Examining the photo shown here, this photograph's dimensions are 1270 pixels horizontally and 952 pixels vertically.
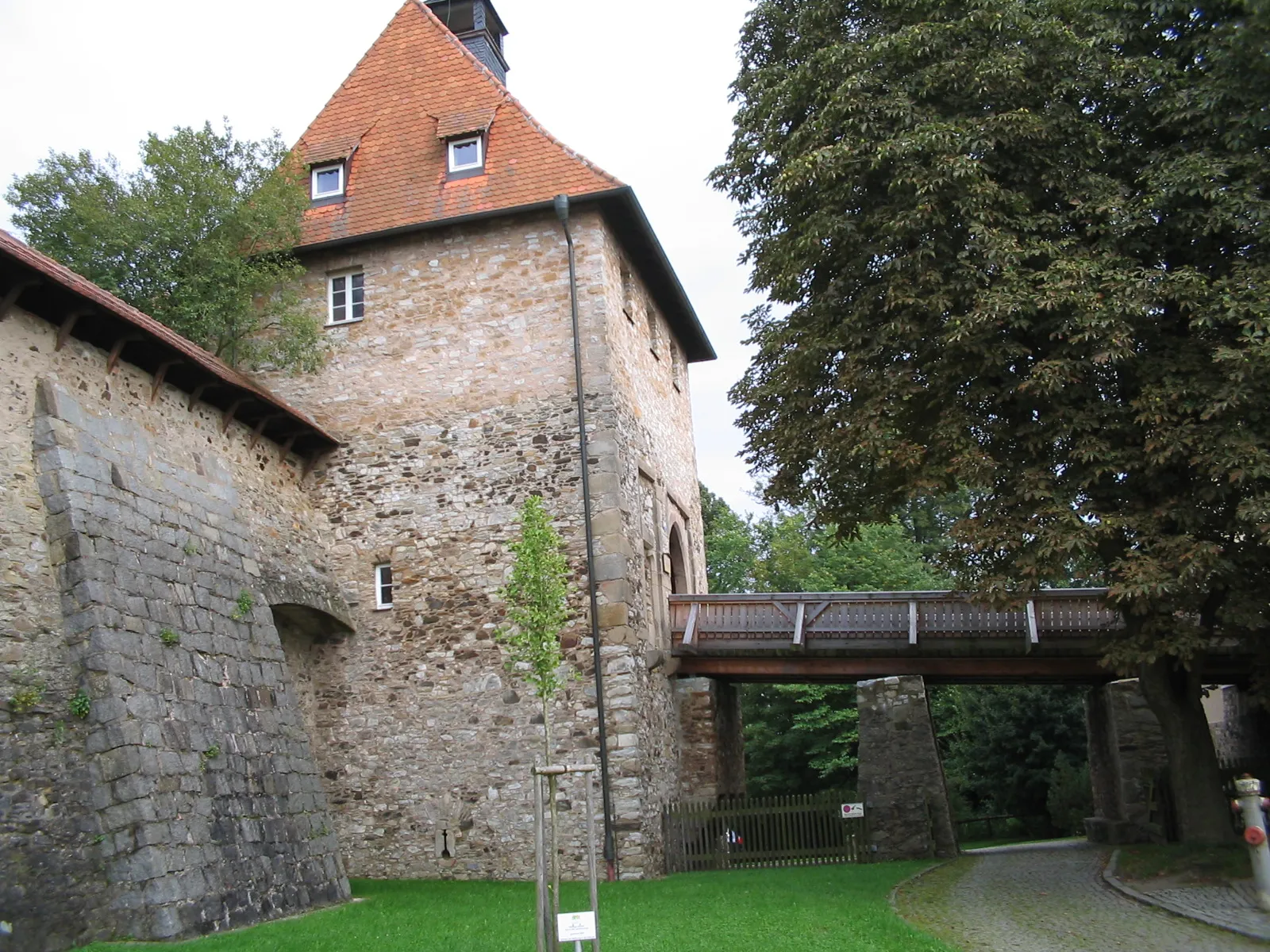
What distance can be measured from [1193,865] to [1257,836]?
8.22ft

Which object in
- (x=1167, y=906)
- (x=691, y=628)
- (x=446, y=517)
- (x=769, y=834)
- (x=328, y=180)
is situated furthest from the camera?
(x=328, y=180)

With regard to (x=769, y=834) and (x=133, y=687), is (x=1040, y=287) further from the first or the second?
(x=133, y=687)

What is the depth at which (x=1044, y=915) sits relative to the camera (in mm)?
10445

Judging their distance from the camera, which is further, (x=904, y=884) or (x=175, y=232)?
(x=175, y=232)

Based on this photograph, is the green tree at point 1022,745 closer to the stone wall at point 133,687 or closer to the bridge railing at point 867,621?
the bridge railing at point 867,621

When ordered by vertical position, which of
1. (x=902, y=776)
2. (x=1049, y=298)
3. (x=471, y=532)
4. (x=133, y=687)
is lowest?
(x=902, y=776)

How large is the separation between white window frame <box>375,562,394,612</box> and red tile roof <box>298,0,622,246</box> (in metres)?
4.88

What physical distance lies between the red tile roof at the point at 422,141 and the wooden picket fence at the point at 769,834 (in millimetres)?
8859

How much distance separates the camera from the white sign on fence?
7.20 m

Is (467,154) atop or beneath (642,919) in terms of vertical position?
atop

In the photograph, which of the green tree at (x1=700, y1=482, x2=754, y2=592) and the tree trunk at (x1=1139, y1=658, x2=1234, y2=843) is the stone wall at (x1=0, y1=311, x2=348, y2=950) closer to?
the tree trunk at (x1=1139, y1=658, x2=1234, y2=843)

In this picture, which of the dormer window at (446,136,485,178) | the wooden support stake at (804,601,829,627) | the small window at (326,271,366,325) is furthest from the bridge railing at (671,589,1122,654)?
the dormer window at (446,136,485,178)

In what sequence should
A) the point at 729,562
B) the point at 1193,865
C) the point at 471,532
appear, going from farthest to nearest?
1. the point at 729,562
2. the point at 471,532
3. the point at 1193,865

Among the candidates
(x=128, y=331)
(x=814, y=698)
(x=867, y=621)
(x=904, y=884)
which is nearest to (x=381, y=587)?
(x=128, y=331)
